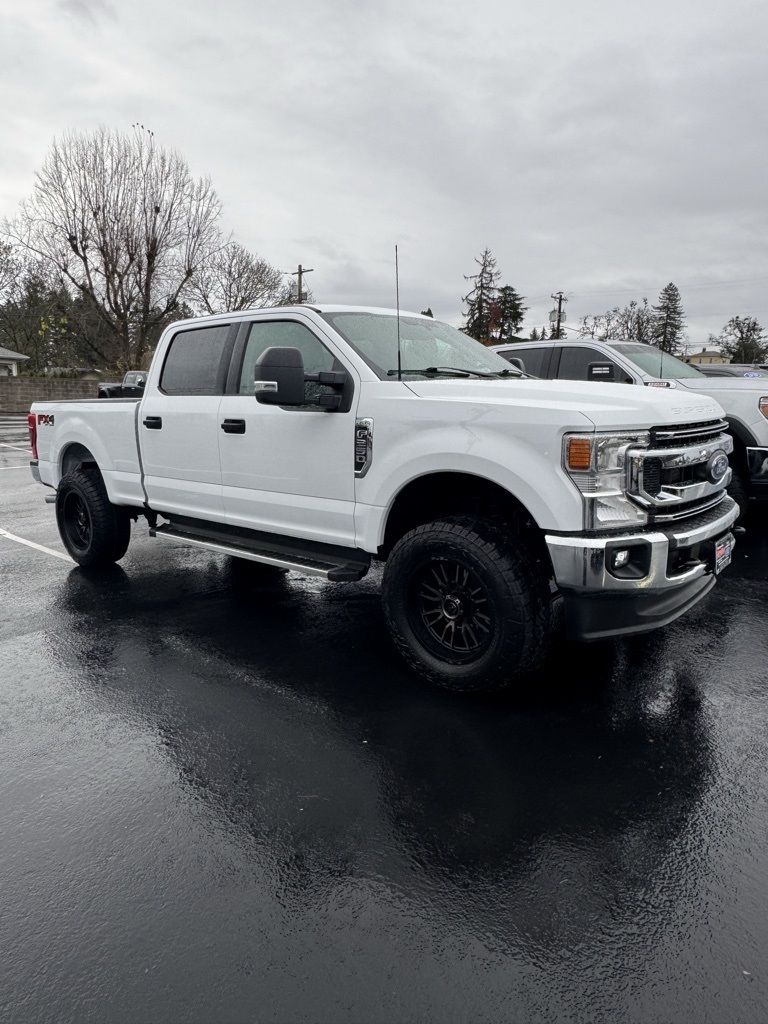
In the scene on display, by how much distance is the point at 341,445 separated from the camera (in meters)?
4.05

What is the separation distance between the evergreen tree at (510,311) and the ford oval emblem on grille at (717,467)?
2675 inches

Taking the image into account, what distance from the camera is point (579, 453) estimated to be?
3113 mm

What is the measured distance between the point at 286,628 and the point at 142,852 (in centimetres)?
228

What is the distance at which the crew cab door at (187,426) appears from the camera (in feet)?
16.2

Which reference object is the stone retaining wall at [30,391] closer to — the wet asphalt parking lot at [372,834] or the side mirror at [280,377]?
the side mirror at [280,377]

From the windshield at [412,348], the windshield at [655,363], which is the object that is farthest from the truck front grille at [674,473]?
the windshield at [655,363]

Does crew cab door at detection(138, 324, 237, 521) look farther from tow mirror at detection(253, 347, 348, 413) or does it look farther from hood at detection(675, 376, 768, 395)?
hood at detection(675, 376, 768, 395)

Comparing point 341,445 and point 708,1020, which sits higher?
point 341,445

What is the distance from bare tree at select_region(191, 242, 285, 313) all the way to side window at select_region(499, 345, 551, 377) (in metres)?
32.9

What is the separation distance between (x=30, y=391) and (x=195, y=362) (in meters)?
35.9

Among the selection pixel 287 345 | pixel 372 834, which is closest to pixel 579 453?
pixel 372 834

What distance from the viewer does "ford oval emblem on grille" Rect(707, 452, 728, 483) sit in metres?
3.72

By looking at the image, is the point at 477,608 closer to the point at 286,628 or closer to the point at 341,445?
the point at 341,445

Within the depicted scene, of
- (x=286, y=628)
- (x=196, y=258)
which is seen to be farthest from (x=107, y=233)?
(x=286, y=628)
